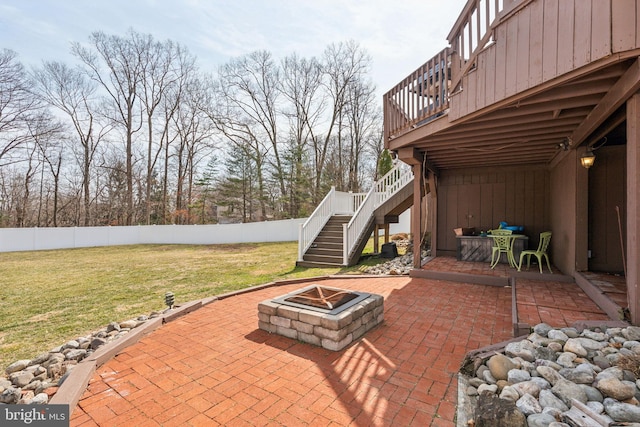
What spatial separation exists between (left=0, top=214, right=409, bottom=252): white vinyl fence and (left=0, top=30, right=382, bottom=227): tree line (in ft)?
10.3

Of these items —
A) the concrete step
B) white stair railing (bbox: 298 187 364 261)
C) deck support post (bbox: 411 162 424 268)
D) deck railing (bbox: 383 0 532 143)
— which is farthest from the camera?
white stair railing (bbox: 298 187 364 261)

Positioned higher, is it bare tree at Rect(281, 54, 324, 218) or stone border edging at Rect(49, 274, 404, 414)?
bare tree at Rect(281, 54, 324, 218)

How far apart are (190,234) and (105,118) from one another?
9.81 m

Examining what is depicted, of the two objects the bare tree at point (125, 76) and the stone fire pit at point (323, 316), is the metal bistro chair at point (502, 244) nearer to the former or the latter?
the stone fire pit at point (323, 316)

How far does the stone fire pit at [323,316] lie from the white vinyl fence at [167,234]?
35.6 ft

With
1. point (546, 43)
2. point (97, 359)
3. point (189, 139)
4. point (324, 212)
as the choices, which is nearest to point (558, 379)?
point (546, 43)

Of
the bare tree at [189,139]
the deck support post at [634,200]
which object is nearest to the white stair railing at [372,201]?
the deck support post at [634,200]

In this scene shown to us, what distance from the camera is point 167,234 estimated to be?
16.0m

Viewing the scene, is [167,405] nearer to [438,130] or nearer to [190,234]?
[438,130]

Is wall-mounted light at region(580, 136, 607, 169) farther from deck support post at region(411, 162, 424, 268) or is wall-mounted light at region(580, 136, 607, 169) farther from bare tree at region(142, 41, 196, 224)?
bare tree at region(142, 41, 196, 224)

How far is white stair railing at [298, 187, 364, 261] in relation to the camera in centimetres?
897

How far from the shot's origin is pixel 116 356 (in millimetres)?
2840

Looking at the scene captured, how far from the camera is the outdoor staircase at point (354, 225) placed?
8.59 meters

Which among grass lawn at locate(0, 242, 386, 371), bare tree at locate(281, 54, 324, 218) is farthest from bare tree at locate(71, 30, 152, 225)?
grass lawn at locate(0, 242, 386, 371)
